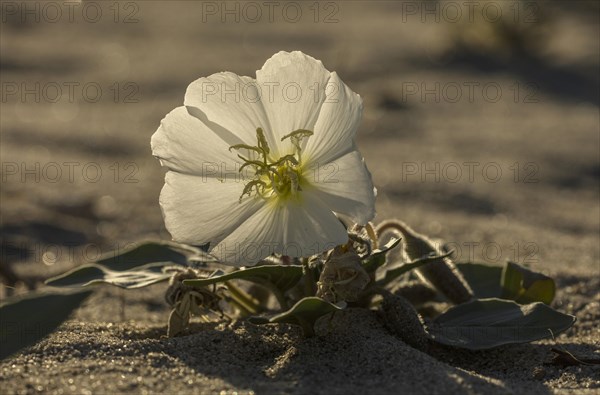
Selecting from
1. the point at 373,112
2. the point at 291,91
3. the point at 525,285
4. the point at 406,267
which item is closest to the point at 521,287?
the point at 525,285

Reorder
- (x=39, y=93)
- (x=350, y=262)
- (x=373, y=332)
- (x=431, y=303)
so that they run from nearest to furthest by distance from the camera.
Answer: (x=350, y=262) → (x=373, y=332) → (x=431, y=303) → (x=39, y=93)

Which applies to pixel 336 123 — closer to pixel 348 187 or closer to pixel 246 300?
pixel 348 187

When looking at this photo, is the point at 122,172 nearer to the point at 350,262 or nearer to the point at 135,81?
the point at 135,81

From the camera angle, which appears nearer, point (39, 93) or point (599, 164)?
point (599, 164)

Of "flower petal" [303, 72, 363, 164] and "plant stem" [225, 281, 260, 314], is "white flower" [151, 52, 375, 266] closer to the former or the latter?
"flower petal" [303, 72, 363, 164]

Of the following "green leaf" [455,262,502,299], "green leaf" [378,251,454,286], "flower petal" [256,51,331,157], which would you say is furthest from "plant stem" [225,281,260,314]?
"green leaf" [455,262,502,299]

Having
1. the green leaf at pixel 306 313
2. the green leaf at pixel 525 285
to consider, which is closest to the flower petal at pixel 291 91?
the green leaf at pixel 306 313

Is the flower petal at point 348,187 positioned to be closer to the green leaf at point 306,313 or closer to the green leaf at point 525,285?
the green leaf at point 306,313

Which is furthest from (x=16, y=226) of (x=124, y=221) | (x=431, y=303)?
(x=431, y=303)
